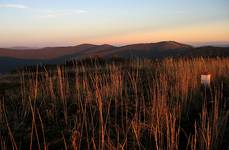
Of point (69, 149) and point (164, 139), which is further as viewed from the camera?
point (164, 139)

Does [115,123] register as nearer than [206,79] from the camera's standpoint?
Yes

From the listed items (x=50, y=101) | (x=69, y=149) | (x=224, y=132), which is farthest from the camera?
(x=50, y=101)

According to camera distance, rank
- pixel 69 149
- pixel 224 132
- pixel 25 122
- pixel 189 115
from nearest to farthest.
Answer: pixel 69 149 < pixel 224 132 < pixel 25 122 < pixel 189 115

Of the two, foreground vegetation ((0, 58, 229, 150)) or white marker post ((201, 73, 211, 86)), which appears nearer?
foreground vegetation ((0, 58, 229, 150))

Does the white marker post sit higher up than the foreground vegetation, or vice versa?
the white marker post

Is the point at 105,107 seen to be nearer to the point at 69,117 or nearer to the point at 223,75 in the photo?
the point at 69,117

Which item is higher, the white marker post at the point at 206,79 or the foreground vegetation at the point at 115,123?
the white marker post at the point at 206,79

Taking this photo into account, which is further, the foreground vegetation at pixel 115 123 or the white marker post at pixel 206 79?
the white marker post at pixel 206 79

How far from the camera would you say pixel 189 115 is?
398cm

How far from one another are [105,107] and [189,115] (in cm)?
87

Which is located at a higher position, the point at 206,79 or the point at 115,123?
the point at 206,79

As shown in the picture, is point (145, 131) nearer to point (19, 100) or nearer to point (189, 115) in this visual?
point (189, 115)

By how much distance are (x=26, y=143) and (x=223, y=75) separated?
181 inches

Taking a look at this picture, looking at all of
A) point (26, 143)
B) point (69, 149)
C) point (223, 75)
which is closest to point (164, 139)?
point (69, 149)
